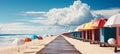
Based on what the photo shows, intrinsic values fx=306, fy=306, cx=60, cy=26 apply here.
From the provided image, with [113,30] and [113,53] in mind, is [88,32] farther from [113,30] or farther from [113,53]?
[113,53]

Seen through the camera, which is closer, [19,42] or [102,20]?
[19,42]

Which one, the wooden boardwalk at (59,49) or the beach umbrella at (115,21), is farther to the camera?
the wooden boardwalk at (59,49)

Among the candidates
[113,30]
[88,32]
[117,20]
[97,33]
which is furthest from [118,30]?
[88,32]

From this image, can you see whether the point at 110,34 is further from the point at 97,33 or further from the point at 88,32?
the point at 88,32

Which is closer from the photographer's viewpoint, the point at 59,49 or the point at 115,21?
the point at 115,21

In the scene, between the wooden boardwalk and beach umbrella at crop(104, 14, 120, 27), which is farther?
the wooden boardwalk

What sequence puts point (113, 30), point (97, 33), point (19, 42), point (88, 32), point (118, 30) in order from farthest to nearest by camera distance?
point (88, 32) → point (97, 33) → point (113, 30) → point (118, 30) → point (19, 42)

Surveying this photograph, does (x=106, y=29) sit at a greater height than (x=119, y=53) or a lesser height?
greater

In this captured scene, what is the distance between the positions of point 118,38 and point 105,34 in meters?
6.40

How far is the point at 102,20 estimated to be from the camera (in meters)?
39.9

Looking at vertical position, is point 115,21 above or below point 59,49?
above

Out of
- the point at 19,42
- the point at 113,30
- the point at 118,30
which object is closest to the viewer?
the point at 19,42

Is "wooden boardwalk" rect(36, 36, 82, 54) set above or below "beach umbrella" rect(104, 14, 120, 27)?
below

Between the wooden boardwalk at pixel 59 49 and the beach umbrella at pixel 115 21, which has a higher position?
the beach umbrella at pixel 115 21
